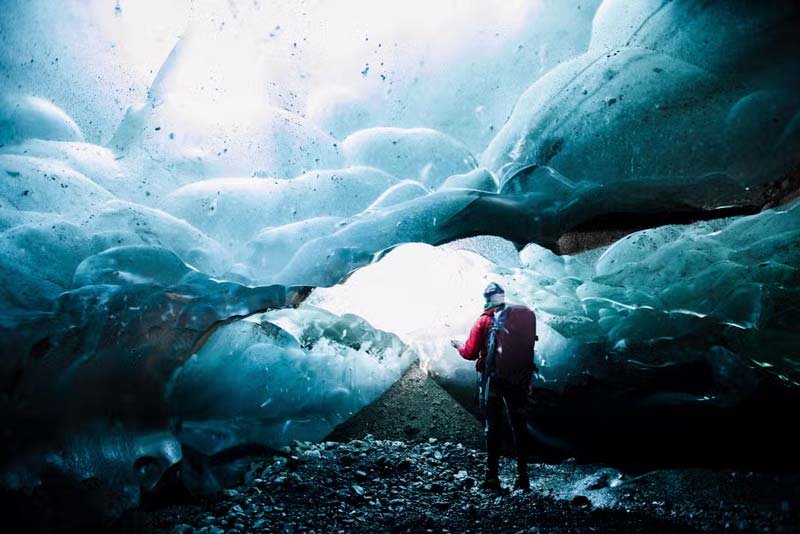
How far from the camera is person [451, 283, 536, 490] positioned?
352 cm

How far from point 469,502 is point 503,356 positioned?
122 cm

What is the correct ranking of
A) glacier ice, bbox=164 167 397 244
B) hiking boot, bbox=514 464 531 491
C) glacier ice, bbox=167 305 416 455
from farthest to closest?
glacier ice, bbox=167 305 416 455 → hiking boot, bbox=514 464 531 491 → glacier ice, bbox=164 167 397 244

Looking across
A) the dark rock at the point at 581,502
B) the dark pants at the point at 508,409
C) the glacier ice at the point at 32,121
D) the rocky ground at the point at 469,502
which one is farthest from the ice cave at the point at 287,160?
the dark pants at the point at 508,409

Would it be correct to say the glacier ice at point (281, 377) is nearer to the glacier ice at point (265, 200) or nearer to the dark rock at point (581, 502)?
the glacier ice at point (265, 200)

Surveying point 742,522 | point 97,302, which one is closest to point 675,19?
point 742,522

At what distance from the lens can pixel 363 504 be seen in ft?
12.8

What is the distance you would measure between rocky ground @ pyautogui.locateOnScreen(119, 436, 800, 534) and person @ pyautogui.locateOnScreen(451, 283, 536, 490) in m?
0.59

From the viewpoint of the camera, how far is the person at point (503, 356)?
A: 3.52 metres

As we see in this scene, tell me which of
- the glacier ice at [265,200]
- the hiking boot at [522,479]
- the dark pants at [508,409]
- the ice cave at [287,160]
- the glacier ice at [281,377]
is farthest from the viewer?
the glacier ice at [281,377]

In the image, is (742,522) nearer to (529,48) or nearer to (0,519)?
(529,48)

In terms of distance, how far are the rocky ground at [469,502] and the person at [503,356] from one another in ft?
1.94

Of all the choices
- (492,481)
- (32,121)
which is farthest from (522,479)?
(32,121)

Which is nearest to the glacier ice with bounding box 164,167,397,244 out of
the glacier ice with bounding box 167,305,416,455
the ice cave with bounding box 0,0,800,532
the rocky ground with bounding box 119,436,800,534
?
the ice cave with bounding box 0,0,800,532

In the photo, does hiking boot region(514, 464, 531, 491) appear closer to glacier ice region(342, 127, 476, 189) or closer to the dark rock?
the dark rock
